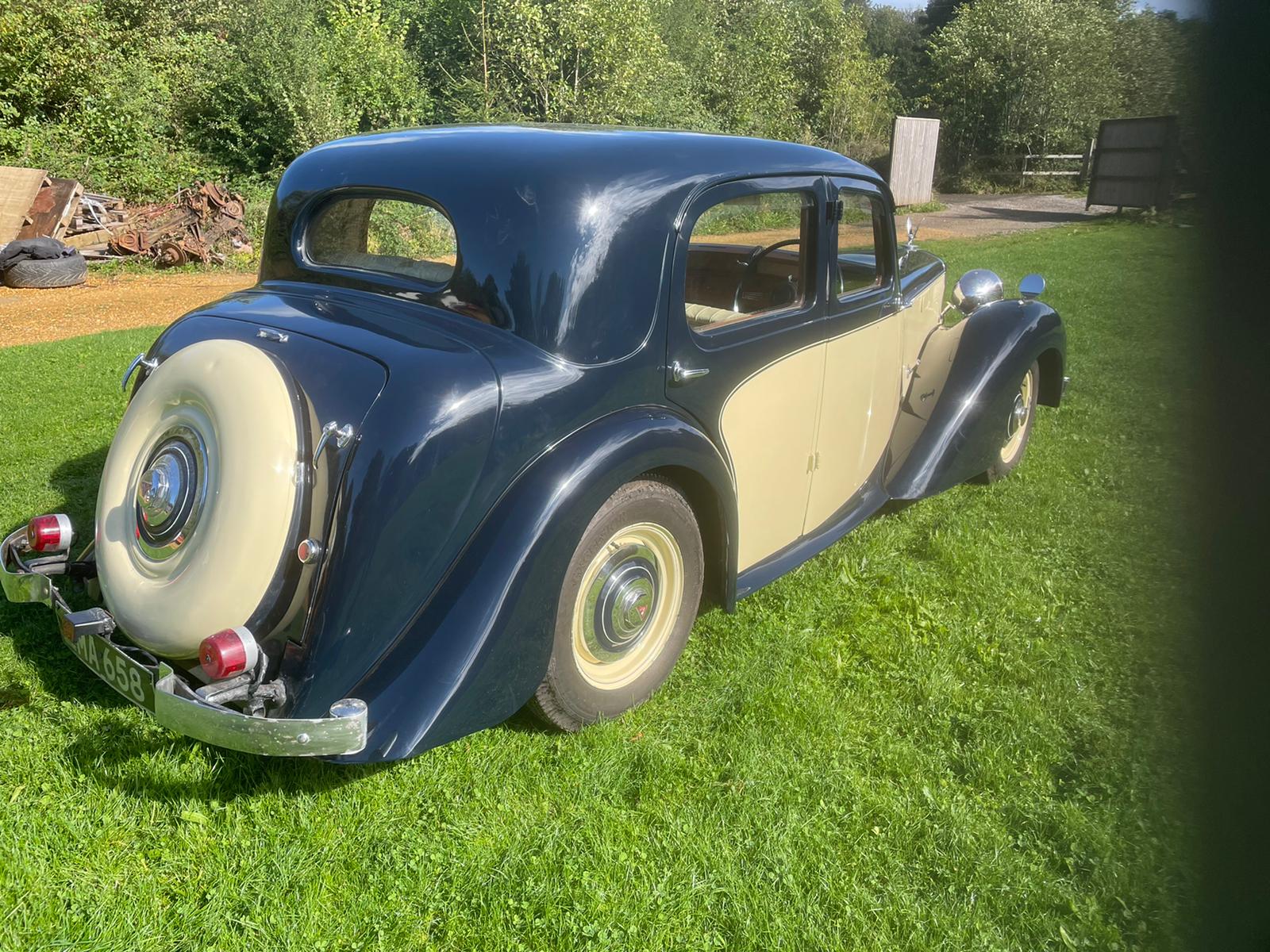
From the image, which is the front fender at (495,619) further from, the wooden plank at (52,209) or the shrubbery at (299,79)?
the wooden plank at (52,209)

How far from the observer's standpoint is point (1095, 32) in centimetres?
61

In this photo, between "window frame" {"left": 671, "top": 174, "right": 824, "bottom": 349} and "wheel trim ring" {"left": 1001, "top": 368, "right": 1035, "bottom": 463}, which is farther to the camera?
"wheel trim ring" {"left": 1001, "top": 368, "right": 1035, "bottom": 463}

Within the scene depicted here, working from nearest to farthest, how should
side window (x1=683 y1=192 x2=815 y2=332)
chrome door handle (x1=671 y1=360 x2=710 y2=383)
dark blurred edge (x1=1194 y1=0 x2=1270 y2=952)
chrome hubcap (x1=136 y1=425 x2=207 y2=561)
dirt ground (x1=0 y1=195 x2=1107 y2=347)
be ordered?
dark blurred edge (x1=1194 y1=0 x2=1270 y2=952)
chrome hubcap (x1=136 y1=425 x2=207 y2=561)
chrome door handle (x1=671 y1=360 x2=710 y2=383)
side window (x1=683 y1=192 x2=815 y2=332)
dirt ground (x1=0 y1=195 x2=1107 y2=347)

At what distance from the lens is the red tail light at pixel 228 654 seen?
7.61 feet

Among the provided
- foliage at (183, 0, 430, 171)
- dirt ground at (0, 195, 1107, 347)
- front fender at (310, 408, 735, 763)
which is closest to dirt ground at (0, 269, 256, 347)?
dirt ground at (0, 195, 1107, 347)

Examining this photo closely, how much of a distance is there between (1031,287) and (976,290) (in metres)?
0.40

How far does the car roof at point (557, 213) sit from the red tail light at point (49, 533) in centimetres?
116

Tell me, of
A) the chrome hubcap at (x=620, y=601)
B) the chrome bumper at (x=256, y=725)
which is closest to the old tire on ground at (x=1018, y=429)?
the chrome hubcap at (x=620, y=601)

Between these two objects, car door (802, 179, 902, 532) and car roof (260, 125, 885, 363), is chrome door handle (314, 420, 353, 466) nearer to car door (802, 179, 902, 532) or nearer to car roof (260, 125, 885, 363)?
car roof (260, 125, 885, 363)

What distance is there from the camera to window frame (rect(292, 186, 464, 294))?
9.62 feet

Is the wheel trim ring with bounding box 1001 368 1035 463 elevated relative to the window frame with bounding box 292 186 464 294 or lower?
lower

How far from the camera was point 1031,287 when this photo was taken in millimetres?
4602

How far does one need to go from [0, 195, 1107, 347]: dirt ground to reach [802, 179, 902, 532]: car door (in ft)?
12.6

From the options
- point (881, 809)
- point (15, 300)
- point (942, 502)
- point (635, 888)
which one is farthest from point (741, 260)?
point (15, 300)
